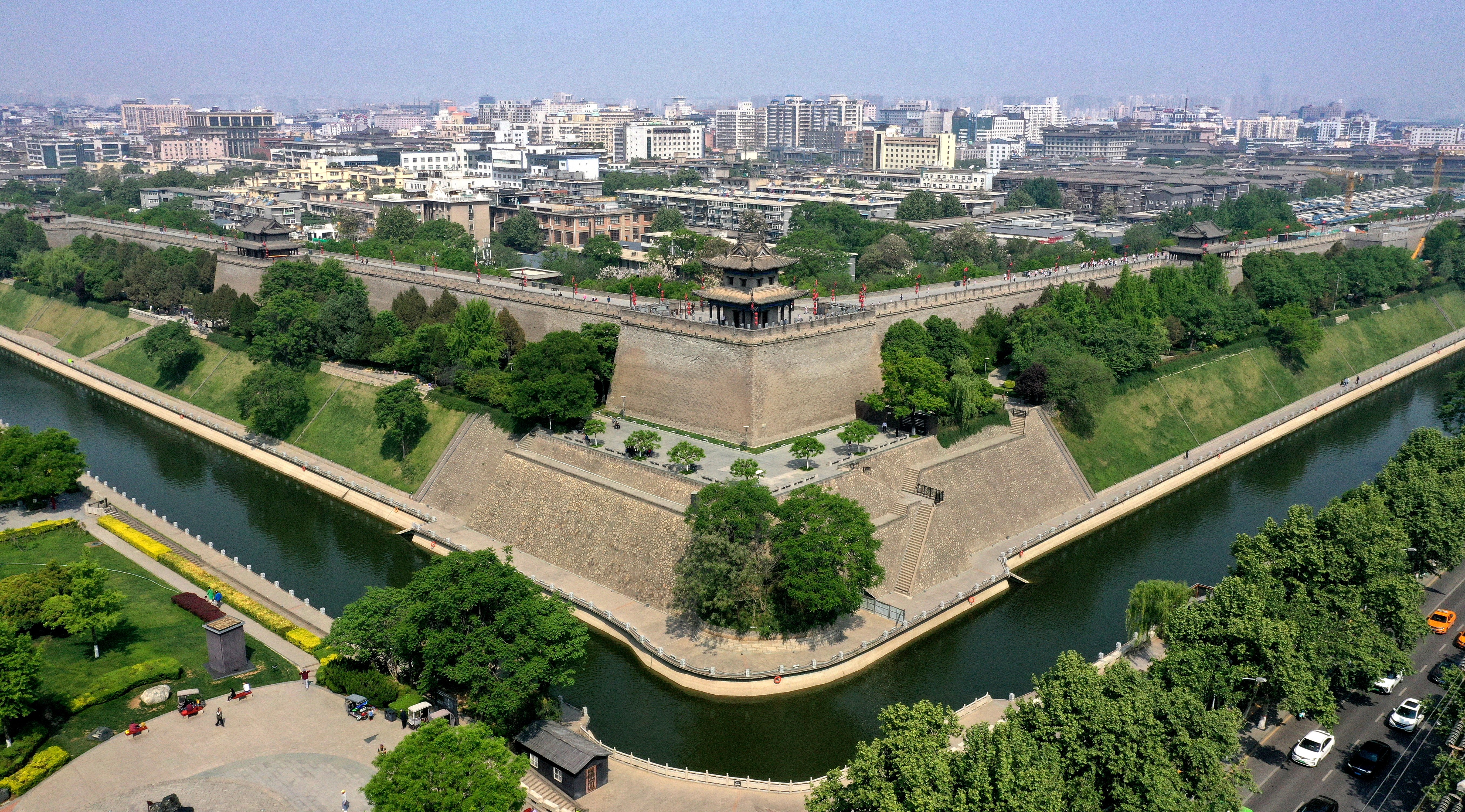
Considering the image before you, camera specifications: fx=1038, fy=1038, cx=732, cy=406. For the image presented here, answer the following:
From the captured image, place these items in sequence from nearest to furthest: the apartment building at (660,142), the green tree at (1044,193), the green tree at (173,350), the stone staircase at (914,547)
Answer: the stone staircase at (914,547), the green tree at (173,350), the green tree at (1044,193), the apartment building at (660,142)

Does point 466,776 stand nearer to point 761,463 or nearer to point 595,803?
point 595,803

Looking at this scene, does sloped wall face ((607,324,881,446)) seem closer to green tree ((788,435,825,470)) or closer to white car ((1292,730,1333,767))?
green tree ((788,435,825,470))

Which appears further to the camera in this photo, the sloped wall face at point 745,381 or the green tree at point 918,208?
the green tree at point 918,208

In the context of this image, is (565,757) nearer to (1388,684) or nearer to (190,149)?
(1388,684)

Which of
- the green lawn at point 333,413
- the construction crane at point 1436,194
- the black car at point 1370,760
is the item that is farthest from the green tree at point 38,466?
the construction crane at point 1436,194

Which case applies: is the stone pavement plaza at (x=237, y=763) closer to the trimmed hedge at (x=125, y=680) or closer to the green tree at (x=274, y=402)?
the trimmed hedge at (x=125, y=680)

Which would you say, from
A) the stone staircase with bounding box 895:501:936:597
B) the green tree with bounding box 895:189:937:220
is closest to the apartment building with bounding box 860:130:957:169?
the green tree with bounding box 895:189:937:220
